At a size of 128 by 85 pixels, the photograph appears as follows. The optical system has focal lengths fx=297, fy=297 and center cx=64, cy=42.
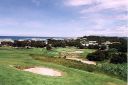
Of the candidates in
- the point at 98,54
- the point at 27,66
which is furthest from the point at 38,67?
the point at 98,54

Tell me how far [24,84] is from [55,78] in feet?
13.5

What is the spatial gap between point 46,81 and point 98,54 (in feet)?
122

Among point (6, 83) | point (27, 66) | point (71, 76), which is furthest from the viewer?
point (27, 66)

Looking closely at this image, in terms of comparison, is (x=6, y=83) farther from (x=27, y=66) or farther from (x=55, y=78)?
(x=27, y=66)

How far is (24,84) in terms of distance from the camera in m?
25.5

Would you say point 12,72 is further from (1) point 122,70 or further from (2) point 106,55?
(2) point 106,55

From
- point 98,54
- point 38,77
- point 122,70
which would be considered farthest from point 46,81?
point 98,54

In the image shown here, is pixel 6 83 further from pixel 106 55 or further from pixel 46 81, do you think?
pixel 106 55

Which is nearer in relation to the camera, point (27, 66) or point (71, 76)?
point (71, 76)

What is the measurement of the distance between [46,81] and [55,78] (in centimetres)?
175

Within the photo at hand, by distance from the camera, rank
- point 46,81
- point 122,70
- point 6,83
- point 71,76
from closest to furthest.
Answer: point 6,83, point 46,81, point 71,76, point 122,70

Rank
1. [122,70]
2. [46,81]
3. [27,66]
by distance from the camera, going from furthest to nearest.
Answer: [122,70], [27,66], [46,81]

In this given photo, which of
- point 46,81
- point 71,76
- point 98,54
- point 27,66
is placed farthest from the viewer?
point 98,54

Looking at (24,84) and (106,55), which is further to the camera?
(106,55)
